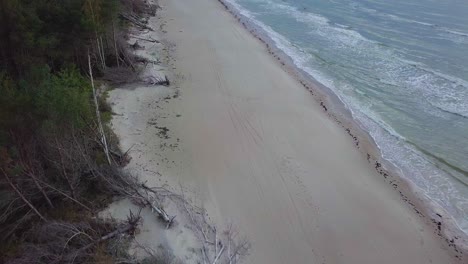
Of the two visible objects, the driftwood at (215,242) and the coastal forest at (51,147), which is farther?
the driftwood at (215,242)

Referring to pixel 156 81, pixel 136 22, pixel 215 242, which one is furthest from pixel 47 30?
pixel 136 22

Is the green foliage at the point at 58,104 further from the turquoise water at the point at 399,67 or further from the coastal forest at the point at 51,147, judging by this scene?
the turquoise water at the point at 399,67

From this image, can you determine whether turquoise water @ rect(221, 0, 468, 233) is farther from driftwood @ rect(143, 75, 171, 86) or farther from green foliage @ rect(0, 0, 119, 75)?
green foliage @ rect(0, 0, 119, 75)

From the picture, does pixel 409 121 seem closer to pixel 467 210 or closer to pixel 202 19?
pixel 467 210

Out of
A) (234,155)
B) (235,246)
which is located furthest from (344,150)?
(235,246)

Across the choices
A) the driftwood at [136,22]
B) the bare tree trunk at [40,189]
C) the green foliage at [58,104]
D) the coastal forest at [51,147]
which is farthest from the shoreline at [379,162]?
the bare tree trunk at [40,189]

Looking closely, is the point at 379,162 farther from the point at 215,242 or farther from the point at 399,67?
the point at 399,67
